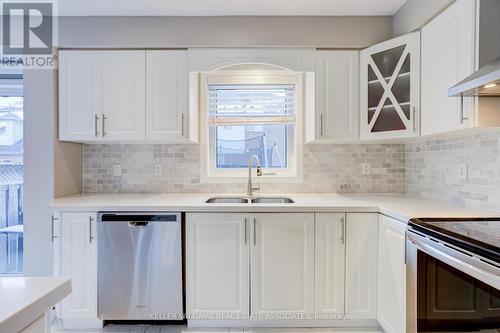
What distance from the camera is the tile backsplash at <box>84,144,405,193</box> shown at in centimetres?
273

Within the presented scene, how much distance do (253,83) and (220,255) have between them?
1.58m

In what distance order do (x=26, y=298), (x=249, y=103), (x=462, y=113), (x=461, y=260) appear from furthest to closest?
1. (x=249, y=103)
2. (x=462, y=113)
3. (x=461, y=260)
4. (x=26, y=298)

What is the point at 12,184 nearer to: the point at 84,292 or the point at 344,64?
the point at 84,292

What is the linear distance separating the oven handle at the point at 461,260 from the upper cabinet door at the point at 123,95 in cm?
205

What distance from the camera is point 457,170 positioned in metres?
2.05

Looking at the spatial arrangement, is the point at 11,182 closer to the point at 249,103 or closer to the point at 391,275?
the point at 249,103

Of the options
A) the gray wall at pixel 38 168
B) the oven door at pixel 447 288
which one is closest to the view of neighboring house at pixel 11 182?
the gray wall at pixel 38 168

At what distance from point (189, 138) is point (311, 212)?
1113 millimetres

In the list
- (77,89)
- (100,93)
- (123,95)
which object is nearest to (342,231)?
(123,95)

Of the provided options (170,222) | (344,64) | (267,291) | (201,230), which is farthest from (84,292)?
(344,64)

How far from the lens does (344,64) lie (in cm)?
237

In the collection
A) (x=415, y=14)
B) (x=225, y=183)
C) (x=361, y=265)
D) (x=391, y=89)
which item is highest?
(x=415, y=14)

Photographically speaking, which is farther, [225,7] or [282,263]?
[225,7]

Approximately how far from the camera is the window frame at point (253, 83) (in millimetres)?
2766
